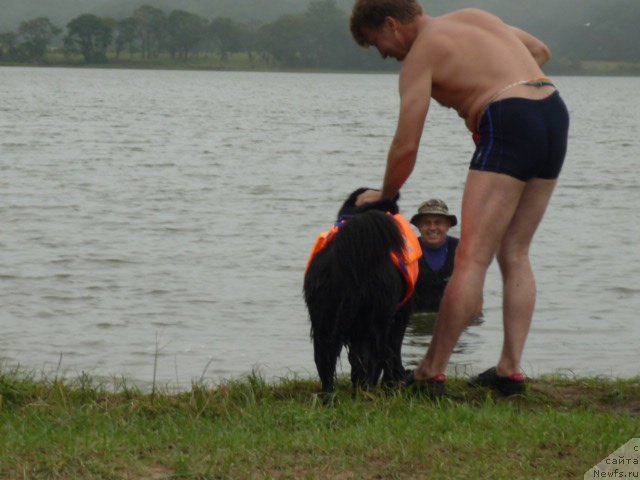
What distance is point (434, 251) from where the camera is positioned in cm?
1010

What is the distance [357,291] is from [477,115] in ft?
3.36

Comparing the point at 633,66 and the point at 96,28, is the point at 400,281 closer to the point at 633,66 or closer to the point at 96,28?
the point at 96,28

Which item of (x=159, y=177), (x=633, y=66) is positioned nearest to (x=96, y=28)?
(x=633, y=66)

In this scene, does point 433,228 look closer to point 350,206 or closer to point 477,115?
point 350,206

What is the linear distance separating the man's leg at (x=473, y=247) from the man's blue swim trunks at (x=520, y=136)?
7 cm

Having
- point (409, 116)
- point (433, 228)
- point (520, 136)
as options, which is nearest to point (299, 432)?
point (409, 116)

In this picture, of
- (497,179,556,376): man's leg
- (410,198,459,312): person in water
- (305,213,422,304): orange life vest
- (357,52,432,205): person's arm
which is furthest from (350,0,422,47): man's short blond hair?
(410,198,459,312): person in water

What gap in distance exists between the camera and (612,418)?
17.6ft

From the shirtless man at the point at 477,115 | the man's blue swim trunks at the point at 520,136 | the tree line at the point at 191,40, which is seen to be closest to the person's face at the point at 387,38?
the shirtless man at the point at 477,115

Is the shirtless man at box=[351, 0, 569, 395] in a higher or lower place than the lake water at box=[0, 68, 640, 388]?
higher

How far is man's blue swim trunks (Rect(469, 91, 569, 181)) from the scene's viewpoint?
226 inches

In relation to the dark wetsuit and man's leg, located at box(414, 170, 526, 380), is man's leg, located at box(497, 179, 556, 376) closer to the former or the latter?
man's leg, located at box(414, 170, 526, 380)

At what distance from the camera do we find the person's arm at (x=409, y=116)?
18.9 ft

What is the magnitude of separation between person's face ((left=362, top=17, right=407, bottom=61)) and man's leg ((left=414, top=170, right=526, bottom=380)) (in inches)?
27.1
